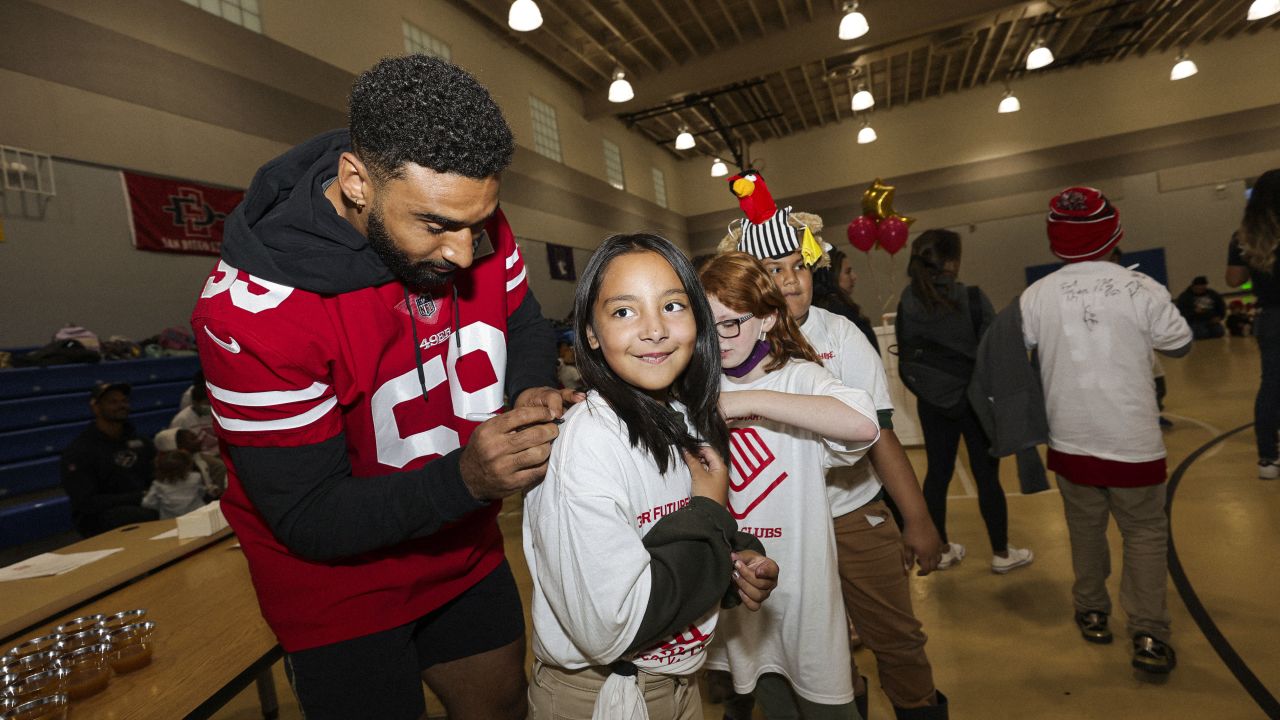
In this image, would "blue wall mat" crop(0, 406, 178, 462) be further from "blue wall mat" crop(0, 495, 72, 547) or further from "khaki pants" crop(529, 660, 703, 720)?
"khaki pants" crop(529, 660, 703, 720)

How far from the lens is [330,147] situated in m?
1.35

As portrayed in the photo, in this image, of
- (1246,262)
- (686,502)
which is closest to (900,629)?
(686,502)

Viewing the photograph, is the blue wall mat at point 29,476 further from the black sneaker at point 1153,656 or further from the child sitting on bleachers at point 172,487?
the black sneaker at point 1153,656

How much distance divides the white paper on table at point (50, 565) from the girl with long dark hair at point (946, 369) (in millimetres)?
3688

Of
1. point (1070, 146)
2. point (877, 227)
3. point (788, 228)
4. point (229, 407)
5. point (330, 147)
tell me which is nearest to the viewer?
point (229, 407)

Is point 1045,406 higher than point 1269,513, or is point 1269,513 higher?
Answer: point 1045,406

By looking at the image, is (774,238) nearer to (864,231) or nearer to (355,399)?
(355,399)

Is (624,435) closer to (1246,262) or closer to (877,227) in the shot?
(1246,262)

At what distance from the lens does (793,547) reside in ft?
5.30

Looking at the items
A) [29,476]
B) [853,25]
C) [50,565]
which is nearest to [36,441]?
[29,476]

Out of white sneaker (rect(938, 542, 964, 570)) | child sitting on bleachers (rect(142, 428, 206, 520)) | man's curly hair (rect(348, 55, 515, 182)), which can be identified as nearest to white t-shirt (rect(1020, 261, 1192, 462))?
white sneaker (rect(938, 542, 964, 570))

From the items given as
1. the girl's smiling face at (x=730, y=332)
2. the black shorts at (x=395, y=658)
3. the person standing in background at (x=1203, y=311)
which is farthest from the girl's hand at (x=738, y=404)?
the person standing in background at (x=1203, y=311)

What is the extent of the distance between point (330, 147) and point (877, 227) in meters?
7.29

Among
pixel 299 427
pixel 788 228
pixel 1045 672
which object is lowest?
pixel 1045 672
